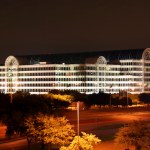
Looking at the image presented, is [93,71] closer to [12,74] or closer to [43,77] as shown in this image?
[43,77]

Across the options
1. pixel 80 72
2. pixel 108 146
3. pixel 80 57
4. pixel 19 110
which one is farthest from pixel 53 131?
pixel 80 57

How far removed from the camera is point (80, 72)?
164 m

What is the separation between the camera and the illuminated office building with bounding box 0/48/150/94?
164875mm

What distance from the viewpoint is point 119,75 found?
17488 cm

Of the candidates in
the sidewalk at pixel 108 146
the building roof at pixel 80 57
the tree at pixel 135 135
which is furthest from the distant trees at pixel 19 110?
the building roof at pixel 80 57

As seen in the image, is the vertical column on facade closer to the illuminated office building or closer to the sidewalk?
the illuminated office building

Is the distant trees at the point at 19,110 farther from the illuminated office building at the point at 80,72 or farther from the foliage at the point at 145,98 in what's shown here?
the illuminated office building at the point at 80,72

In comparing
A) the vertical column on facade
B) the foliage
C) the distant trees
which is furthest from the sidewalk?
the vertical column on facade

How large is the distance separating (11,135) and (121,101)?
244 feet

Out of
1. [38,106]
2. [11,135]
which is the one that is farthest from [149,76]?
[11,135]

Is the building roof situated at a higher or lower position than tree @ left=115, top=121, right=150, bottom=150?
higher

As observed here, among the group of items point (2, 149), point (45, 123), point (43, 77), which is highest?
point (43, 77)

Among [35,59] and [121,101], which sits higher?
[35,59]

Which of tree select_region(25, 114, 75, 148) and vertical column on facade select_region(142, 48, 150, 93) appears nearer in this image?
tree select_region(25, 114, 75, 148)
